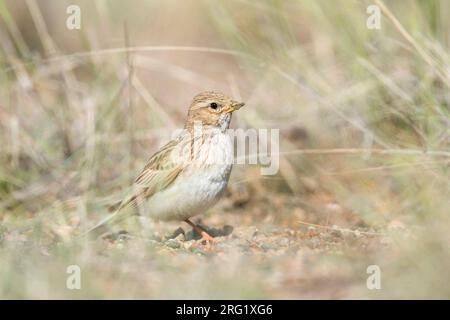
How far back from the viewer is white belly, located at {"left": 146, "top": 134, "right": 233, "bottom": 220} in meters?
5.14

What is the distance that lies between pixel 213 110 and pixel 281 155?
101 cm

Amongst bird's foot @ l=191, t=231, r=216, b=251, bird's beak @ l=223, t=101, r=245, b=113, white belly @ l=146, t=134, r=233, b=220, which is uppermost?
bird's beak @ l=223, t=101, r=245, b=113

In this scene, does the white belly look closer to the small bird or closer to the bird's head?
the small bird

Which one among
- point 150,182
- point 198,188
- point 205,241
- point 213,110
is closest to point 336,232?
point 205,241

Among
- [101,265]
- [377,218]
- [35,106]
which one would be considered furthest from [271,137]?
[101,265]

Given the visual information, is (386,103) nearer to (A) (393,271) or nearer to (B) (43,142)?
(A) (393,271)

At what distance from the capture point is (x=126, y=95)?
639 centimetres

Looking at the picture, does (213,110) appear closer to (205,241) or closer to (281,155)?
(205,241)

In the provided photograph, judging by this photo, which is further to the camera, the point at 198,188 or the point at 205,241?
the point at 205,241

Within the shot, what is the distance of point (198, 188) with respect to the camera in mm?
5129

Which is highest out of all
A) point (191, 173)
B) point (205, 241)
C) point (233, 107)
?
point (233, 107)

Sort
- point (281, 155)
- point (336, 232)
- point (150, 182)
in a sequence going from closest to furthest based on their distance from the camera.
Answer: point (336, 232), point (150, 182), point (281, 155)

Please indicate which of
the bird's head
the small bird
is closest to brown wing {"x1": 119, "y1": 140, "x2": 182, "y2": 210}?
the small bird

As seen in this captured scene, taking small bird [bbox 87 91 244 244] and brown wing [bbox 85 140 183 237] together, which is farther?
brown wing [bbox 85 140 183 237]
